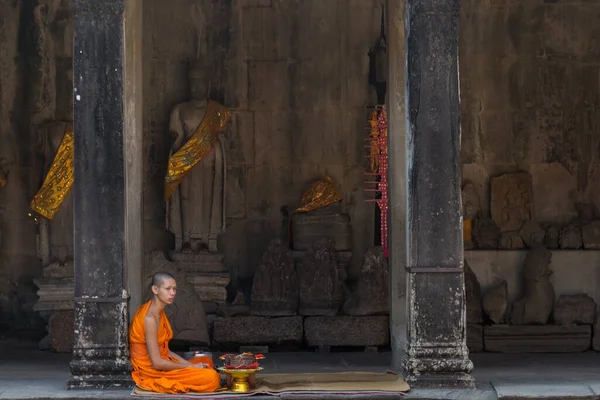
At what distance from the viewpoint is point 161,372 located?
11.0 m

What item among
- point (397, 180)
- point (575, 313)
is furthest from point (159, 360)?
point (575, 313)

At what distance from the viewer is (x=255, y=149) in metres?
15.1

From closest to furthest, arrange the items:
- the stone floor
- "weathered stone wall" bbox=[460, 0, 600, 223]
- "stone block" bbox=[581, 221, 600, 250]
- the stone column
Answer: the stone floor → the stone column → "stone block" bbox=[581, 221, 600, 250] → "weathered stone wall" bbox=[460, 0, 600, 223]

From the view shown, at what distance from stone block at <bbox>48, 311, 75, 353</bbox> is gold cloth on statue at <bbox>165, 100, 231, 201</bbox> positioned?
1817 millimetres

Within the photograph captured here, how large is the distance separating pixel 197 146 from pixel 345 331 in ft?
8.75

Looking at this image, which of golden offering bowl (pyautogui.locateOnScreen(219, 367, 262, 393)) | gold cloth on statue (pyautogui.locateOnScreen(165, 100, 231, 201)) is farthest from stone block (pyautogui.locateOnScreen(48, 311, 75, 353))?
golden offering bowl (pyautogui.locateOnScreen(219, 367, 262, 393))

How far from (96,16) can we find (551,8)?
6.16 metres

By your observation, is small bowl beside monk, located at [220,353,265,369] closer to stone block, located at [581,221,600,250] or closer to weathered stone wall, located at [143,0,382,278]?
weathered stone wall, located at [143,0,382,278]

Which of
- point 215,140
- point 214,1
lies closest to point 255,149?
point 215,140

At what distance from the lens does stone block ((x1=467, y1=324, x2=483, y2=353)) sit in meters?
14.2

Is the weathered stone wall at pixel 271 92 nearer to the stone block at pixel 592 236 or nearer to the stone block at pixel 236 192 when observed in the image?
the stone block at pixel 236 192

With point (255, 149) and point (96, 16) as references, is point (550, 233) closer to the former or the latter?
point (255, 149)

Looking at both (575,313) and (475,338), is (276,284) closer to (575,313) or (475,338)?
(475,338)

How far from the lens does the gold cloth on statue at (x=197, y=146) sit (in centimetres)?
1444
